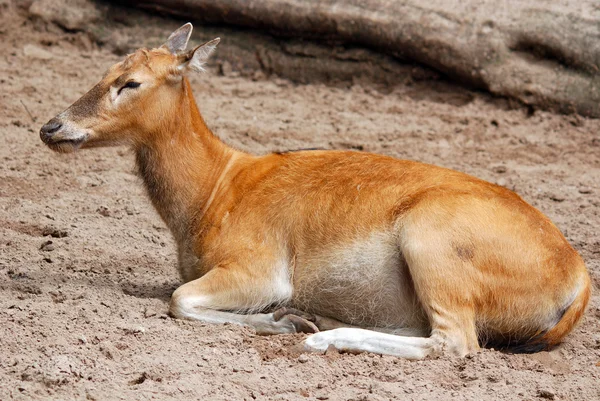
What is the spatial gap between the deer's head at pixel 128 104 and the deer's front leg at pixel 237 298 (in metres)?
1.03

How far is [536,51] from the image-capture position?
9164 millimetres

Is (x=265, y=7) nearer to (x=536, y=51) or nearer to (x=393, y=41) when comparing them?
(x=393, y=41)

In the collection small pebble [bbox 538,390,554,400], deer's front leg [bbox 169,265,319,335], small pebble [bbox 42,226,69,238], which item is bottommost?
small pebble [bbox 42,226,69,238]

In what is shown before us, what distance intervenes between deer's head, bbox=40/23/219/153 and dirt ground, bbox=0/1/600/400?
66 cm

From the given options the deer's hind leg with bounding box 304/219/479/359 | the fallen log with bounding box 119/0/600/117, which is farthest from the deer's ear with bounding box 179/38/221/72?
the fallen log with bounding box 119/0/600/117

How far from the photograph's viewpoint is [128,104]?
5.65 metres

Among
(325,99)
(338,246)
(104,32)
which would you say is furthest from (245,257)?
(104,32)

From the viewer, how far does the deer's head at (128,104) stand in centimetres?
562

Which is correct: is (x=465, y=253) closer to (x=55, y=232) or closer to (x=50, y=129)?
(x=50, y=129)

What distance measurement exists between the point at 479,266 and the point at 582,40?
15.5 feet

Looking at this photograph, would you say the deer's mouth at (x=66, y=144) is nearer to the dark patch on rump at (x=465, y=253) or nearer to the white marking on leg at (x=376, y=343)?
the white marking on leg at (x=376, y=343)

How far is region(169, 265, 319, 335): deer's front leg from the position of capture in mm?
5309

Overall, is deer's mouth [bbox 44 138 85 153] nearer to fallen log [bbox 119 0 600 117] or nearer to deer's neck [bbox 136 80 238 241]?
deer's neck [bbox 136 80 238 241]

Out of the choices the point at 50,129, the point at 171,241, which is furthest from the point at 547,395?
the point at 50,129
